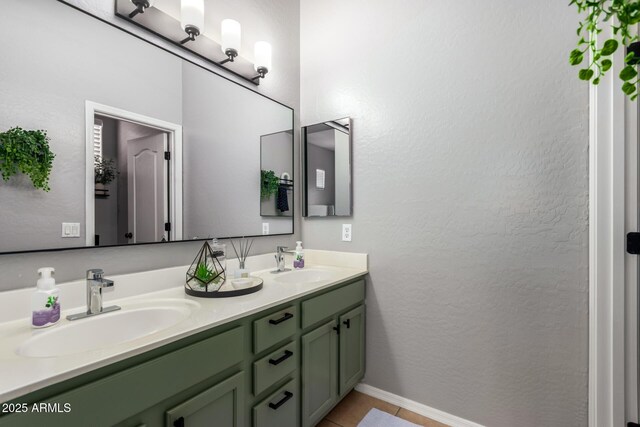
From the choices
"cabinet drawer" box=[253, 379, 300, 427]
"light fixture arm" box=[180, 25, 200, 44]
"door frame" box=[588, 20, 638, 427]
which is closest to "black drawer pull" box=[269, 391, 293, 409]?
"cabinet drawer" box=[253, 379, 300, 427]

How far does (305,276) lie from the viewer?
76.2 inches

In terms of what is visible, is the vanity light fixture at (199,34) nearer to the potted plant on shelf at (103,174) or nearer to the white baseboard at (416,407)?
the potted plant on shelf at (103,174)

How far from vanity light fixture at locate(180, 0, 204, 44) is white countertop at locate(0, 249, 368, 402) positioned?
114 cm

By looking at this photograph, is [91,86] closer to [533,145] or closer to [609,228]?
[533,145]

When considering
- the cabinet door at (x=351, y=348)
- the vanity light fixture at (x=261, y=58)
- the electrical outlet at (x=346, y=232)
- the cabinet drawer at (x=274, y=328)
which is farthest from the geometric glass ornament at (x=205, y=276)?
the vanity light fixture at (x=261, y=58)

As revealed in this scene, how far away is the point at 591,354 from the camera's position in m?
1.29

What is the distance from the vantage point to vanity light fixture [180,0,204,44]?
4.74 feet

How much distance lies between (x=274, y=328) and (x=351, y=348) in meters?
0.74

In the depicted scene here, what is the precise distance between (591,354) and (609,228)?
54 cm

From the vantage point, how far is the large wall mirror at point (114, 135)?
1036 mm

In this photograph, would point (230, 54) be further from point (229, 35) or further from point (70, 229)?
point (70, 229)

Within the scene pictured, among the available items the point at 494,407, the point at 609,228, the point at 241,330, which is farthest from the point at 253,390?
the point at 609,228

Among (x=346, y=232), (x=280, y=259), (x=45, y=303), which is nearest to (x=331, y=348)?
(x=280, y=259)

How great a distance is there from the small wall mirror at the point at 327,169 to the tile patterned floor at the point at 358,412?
3.79 ft
